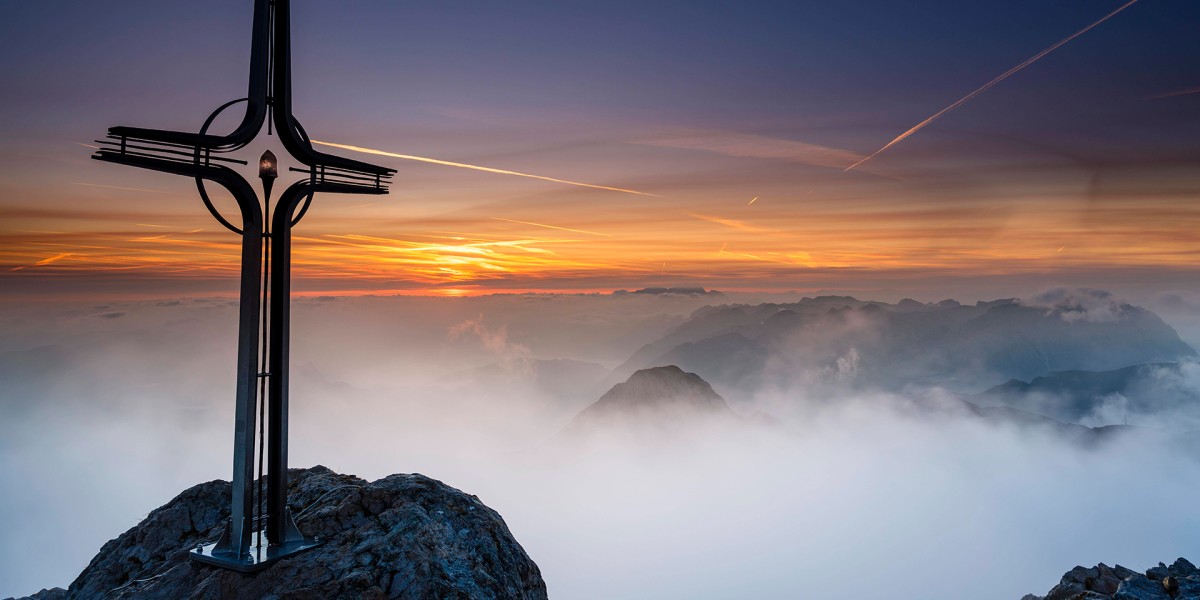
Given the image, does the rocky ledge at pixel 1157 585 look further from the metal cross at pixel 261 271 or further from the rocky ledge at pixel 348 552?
the metal cross at pixel 261 271

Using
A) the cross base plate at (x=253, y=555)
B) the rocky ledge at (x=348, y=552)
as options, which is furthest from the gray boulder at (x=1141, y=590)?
the cross base plate at (x=253, y=555)

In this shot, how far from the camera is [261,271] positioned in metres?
16.4

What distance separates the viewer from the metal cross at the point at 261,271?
51.4 feet

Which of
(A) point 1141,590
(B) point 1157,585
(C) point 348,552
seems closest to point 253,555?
(C) point 348,552

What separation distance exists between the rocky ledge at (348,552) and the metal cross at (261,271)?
639mm

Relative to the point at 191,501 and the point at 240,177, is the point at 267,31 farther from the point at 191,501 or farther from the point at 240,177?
the point at 191,501

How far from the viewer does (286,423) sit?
55.4ft

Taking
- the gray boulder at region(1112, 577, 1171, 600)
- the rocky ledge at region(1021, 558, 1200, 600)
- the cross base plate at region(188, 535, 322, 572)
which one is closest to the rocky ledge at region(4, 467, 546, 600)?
the cross base plate at region(188, 535, 322, 572)

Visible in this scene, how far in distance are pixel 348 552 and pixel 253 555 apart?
2.07 metres

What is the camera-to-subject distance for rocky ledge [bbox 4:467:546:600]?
15.0 meters

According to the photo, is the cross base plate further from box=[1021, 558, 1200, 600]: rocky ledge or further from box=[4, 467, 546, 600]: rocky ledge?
box=[1021, 558, 1200, 600]: rocky ledge

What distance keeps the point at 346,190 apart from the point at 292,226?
5.80 feet

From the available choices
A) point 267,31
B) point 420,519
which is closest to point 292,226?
point 267,31

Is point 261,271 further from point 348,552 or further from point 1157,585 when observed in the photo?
point 1157,585
